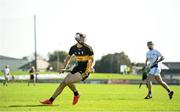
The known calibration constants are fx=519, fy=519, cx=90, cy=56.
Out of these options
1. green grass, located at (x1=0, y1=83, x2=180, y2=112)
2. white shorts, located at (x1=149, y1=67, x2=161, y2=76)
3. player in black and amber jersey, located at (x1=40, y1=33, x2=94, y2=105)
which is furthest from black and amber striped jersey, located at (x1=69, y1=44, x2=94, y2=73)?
white shorts, located at (x1=149, y1=67, x2=161, y2=76)

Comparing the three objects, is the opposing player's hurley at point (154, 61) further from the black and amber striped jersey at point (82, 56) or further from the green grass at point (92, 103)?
the black and amber striped jersey at point (82, 56)

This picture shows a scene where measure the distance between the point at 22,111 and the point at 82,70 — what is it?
121 inches

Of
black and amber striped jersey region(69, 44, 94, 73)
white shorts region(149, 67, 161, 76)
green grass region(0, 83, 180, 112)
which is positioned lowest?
green grass region(0, 83, 180, 112)

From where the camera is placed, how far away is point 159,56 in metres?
21.5

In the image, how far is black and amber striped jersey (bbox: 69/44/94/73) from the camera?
53.2 ft

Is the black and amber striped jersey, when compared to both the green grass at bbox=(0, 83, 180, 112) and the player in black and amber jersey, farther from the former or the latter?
the green grass at bbox=(0, 83, 180, 112)

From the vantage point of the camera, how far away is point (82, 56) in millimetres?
16250

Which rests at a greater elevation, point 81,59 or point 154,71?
point 81,59

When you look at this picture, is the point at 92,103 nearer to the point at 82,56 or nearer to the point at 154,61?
the point at 82,56

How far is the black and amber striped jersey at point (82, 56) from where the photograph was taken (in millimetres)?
16219

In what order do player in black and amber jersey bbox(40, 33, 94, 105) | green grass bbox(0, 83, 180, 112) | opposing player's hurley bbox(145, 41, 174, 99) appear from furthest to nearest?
opposing player's hurley bbox(145, 41, 174, 99), player in black and amber jersey bbox(40, 33, 94, 105), green grass bbox(0, 83, 180, 112)

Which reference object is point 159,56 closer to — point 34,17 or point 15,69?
point 34,17

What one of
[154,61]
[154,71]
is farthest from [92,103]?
[154,61]

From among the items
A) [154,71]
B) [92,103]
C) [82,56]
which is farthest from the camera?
[154,71]
